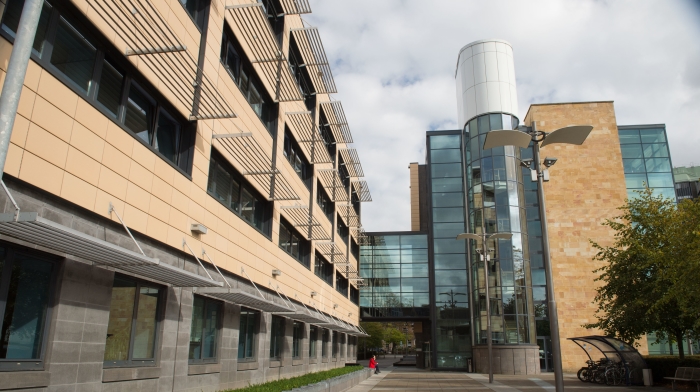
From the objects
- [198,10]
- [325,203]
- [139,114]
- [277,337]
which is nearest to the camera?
[139,114]

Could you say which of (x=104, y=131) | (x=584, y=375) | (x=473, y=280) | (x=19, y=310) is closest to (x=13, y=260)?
(x=19, y=310)

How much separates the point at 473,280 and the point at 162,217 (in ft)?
110

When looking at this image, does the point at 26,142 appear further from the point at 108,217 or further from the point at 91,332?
the point at 91,332

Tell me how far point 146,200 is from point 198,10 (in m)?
6.34

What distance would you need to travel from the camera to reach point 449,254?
43469 mm

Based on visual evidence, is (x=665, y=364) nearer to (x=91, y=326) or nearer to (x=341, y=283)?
(x=341, y=283)

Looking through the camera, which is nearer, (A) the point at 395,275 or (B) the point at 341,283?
(B) the point at 341,283

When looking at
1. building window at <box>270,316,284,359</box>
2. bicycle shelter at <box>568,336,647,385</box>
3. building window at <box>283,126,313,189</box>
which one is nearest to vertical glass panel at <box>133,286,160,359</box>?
building window at <box>270,316,284,359</box>

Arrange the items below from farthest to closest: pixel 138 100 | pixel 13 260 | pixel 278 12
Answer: pixel 278 12 < pixel 138 100 < pixel 13 260

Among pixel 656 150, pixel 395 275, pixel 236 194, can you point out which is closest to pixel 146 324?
pixel 236 194

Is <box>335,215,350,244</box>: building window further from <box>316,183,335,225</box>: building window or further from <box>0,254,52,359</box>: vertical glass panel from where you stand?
<box>0,254,52,359</box>: vertical glass panel

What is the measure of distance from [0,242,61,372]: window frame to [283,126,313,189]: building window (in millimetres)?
14985

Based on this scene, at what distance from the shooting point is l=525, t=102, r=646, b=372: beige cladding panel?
126ft

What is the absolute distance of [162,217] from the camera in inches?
452
